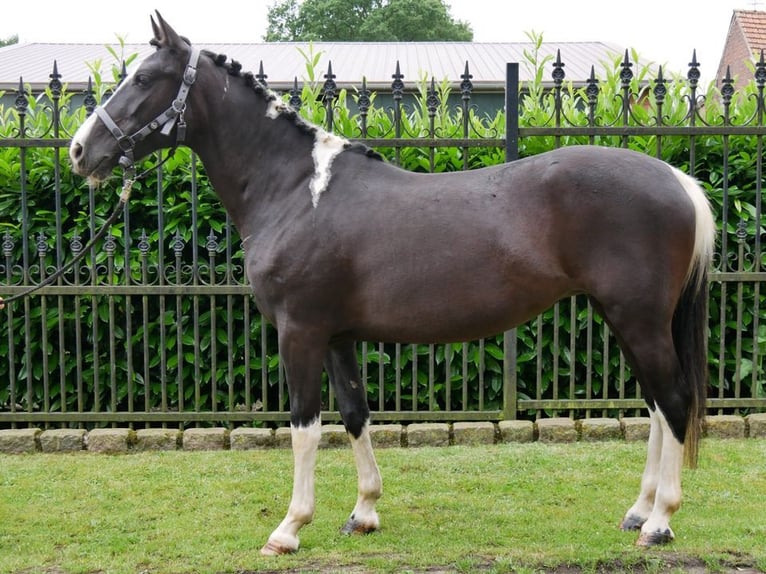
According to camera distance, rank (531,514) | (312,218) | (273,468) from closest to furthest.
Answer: (312,218)
(531,514)
(273,468)

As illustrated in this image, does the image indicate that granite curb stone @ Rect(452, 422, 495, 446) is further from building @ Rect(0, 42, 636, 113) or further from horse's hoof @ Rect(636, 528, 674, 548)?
building @ Rect(0, 42, 636, 113)

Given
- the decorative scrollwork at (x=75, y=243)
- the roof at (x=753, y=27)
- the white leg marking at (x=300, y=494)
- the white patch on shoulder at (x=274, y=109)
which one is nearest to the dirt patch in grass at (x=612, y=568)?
the white leg marking at (x=300, y=494)

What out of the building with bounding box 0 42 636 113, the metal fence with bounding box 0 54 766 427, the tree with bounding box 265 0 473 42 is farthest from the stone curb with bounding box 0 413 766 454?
the tree with bounding box 265 0 473 42

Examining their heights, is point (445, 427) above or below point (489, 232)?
below

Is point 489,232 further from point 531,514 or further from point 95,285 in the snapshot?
point 95,285

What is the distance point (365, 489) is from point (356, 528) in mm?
213

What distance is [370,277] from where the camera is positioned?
4.04m

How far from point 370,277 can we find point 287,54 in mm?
19238

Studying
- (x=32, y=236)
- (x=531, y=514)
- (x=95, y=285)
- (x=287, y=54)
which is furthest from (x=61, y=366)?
(x=287, y=54)

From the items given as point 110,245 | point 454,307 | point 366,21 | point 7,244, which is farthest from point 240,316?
point 366,21

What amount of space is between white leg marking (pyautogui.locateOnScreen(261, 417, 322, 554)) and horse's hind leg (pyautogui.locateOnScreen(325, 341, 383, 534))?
310mm

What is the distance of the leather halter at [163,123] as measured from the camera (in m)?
4.05

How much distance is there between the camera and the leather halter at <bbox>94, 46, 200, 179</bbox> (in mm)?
4051

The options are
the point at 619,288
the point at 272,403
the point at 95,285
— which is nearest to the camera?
the point at 619,288
